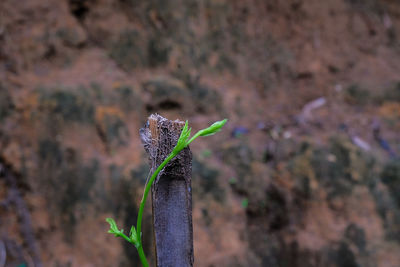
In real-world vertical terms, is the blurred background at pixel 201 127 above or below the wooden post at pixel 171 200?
above

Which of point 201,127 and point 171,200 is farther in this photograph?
point 201,127

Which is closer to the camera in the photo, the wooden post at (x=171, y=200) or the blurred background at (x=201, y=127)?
the wooden post at (x=171, y=200)

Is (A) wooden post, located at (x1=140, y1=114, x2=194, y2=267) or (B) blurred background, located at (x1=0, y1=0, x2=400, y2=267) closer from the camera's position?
(A) wooden post, located at (x1=140, y1=114, x2=194, y2=267)

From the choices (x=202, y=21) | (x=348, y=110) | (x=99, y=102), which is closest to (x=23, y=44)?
(x=99, y=102)

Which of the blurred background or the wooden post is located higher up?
the blurred background

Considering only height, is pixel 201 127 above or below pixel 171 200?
above
